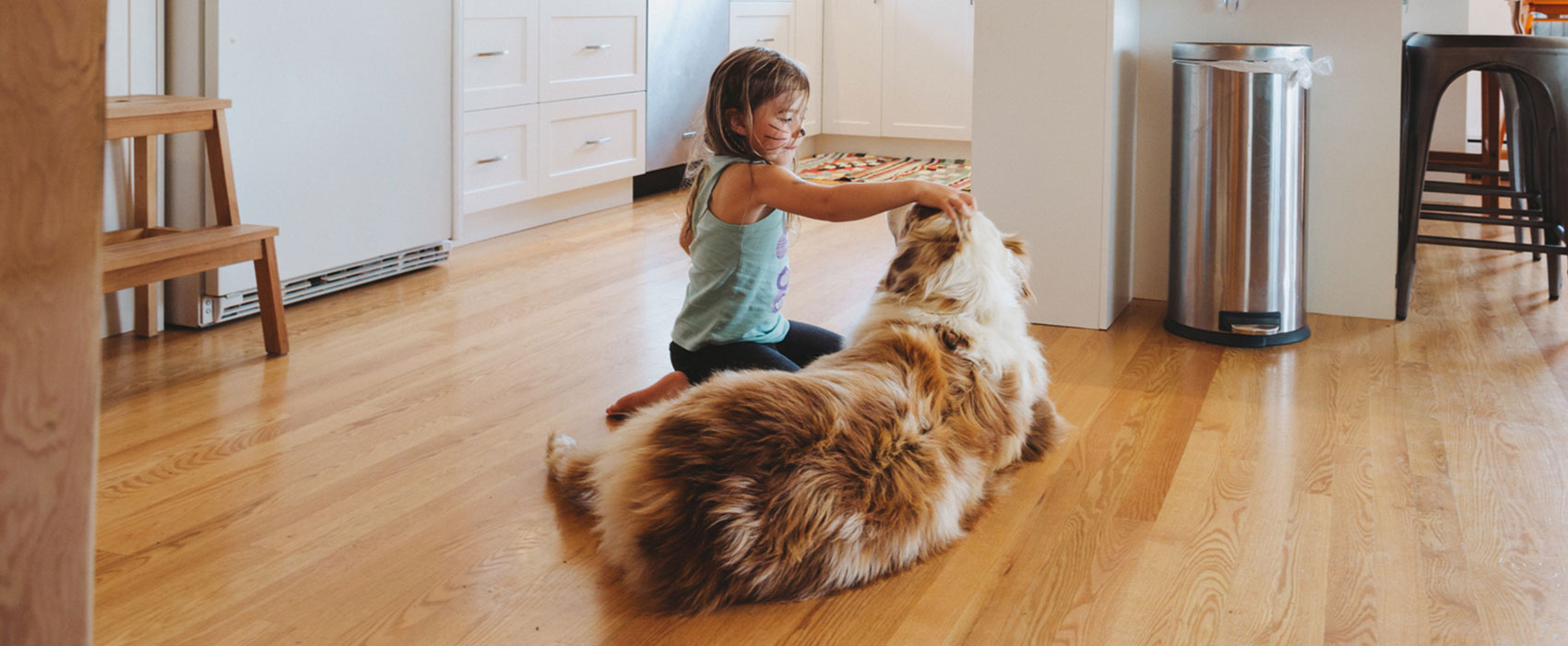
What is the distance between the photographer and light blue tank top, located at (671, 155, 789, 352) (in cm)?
207

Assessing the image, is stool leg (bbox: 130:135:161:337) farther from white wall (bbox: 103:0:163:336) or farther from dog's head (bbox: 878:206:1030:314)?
dog's head (bbox: 878:206:1030:314)

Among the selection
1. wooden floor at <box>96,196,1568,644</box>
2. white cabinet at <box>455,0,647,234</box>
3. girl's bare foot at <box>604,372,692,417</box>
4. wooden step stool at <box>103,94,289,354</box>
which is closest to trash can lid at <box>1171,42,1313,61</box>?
wooden floor at <box>96,196,1568,644</box>

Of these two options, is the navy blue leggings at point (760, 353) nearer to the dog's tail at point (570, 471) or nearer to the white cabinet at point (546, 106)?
the dog's tail at point (570, 471)

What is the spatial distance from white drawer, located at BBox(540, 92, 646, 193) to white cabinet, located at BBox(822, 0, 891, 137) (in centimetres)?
160

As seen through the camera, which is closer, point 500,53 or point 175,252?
point 175,252

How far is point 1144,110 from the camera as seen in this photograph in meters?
3.07

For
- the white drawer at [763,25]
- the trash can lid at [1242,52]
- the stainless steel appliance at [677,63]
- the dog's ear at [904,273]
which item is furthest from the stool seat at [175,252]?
the white drawer at [763,25]

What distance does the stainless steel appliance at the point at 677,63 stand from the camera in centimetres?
459

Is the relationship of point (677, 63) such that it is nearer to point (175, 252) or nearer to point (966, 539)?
point (175, 252)

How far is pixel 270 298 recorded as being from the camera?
8.38 feet

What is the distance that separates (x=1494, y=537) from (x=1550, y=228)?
1.63m

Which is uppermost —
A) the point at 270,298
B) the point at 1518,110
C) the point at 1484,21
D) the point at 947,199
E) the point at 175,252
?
the point at 1484,21

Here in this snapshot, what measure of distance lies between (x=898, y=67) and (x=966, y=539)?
14.4 ft

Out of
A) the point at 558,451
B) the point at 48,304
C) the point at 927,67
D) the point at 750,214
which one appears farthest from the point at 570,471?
the point at 927,67
